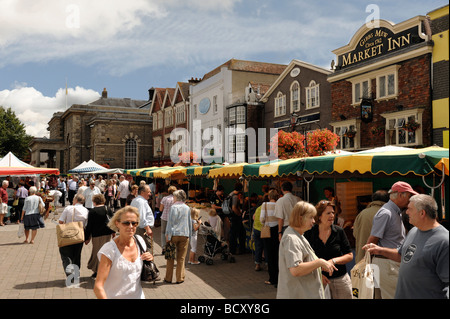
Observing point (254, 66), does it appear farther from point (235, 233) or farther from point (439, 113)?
point (235, 233)

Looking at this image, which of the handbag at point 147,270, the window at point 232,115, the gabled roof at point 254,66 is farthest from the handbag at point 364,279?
the gabled roof at point 254,66

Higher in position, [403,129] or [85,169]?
[403,129]

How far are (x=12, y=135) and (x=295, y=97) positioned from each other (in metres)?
38.0

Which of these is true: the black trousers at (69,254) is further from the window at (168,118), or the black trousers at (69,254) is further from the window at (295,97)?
the window at (168,118)

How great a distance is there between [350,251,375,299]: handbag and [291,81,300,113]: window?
25915mm

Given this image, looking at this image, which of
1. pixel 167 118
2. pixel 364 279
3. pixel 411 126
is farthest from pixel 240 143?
pixel 364 279

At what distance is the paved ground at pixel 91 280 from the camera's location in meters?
7.15

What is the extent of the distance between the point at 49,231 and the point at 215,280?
9865 mm

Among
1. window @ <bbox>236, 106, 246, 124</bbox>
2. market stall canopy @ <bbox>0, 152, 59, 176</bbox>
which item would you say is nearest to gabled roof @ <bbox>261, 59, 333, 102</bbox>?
window @ <bbox>236, 106, 246, 124</bbox>

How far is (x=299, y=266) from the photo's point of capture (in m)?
3.72

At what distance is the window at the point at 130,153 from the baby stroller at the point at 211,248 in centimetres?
4724

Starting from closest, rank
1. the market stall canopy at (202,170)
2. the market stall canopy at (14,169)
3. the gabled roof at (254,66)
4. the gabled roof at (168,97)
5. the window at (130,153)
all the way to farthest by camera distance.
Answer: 1. the market stall canopy at (202,170)
2. the market stall canopy at (14,169)
3. the gabled roof at (254,66)
4. the gabled roof at (168,97)
5. the window at (130,153)

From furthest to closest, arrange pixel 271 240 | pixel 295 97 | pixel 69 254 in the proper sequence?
pixel 295 97, pixel 271 240, pixel 69 254
